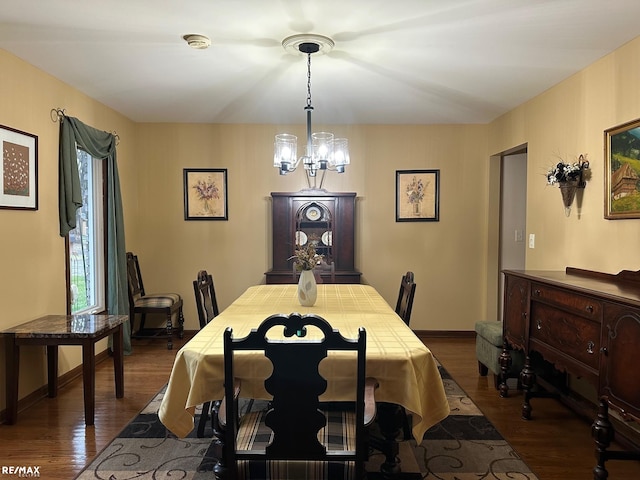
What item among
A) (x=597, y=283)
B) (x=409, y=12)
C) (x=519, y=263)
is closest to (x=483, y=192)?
(x=519, y=263)

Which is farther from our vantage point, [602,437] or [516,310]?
[516,310]

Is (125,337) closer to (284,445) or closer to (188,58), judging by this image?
(188,58)

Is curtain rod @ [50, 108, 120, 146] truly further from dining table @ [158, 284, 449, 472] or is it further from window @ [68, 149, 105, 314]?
dining table @ [158, 284, 449, 472]

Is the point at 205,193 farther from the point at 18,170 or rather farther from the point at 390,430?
the point at 390,430

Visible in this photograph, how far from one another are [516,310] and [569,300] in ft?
2.28

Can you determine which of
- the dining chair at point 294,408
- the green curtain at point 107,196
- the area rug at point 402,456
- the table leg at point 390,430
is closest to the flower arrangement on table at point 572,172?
the area rug at point 402,456

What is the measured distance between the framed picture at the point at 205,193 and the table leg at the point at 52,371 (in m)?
2.14

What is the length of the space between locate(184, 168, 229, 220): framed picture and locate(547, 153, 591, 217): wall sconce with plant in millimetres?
3293

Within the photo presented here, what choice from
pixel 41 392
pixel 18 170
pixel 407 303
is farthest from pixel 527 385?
pixel 18 170

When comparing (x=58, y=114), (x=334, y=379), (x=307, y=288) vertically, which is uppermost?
(x=58, y=114)

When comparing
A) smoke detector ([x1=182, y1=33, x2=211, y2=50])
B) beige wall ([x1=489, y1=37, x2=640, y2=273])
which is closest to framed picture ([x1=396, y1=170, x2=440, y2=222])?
beige wall ([x1=489, y1=37, x2=640, y2=273])

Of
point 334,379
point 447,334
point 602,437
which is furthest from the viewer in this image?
point 447,334

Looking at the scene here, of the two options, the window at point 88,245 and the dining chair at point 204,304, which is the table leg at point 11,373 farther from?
the dining chair at point 204,304

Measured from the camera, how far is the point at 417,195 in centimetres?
514
